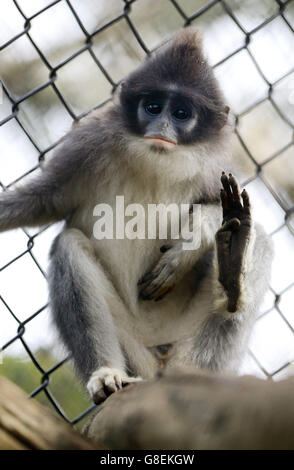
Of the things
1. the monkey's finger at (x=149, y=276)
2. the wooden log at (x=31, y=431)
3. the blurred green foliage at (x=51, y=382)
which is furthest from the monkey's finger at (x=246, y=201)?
the blurred green foliage at (x=51, y=382)

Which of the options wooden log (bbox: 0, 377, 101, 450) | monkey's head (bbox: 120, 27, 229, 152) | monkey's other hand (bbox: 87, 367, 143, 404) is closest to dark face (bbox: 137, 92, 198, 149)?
monkey's head (bbox: 120, 27, 229, 152)

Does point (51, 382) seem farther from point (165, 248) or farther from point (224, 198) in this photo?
point (224, 198)

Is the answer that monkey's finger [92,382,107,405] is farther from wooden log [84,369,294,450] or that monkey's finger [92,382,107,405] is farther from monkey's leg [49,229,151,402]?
wooden log [84,369,294,450]

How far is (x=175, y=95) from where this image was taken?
347cm

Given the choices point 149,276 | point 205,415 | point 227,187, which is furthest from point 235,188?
point 205,415

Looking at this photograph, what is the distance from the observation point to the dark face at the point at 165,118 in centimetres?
342

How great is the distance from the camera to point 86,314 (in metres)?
3.09

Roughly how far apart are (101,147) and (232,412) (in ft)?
7.53

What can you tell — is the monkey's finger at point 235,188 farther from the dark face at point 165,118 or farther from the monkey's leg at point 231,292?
the dark face at point 165,118

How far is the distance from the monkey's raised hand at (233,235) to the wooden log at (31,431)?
1.37m

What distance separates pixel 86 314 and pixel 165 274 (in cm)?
48

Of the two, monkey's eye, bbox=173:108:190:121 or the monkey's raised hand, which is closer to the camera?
the monkey's raised hand

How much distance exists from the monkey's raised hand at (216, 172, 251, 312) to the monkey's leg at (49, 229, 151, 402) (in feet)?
1.91

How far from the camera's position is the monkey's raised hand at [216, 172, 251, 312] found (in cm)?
→ 290
